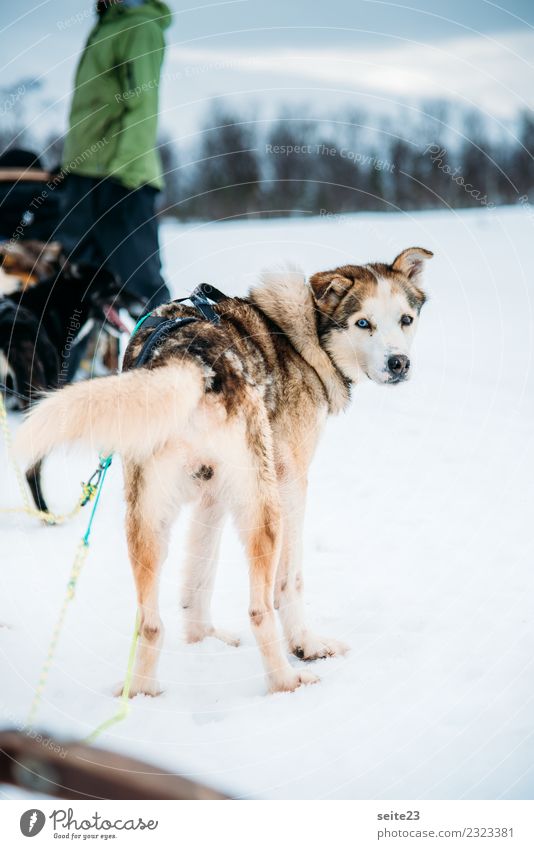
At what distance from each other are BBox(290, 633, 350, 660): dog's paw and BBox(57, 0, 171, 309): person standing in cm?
232

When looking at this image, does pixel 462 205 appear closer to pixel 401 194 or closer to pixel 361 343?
pixel 401 194

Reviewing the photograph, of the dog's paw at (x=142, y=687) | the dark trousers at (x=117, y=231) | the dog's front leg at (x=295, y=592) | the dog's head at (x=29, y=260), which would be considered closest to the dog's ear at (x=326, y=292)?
the dog's front leg at (x=295, y=592)

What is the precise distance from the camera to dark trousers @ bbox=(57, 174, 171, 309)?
4.06 meters

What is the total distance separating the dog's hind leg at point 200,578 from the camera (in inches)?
104

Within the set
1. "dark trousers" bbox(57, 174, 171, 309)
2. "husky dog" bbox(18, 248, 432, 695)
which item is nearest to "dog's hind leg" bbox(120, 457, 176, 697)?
"husky dog" bbox(18, 248, 432, 695)

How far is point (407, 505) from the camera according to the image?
3.63 m

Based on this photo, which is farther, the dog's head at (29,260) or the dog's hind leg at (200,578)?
the dog's head at (29,260)

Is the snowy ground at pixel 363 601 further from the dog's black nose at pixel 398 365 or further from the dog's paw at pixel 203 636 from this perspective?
the dog's black nose at pixel 398 365

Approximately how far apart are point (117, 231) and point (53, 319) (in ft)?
2.20

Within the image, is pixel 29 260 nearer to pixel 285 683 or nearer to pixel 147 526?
pixel 147 526

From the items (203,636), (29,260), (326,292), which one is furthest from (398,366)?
(29,260)

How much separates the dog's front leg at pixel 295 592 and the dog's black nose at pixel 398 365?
19.5 inches

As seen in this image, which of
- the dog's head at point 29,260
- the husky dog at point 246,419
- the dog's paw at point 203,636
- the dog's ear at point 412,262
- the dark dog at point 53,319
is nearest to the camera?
the husky dog at point 246,419

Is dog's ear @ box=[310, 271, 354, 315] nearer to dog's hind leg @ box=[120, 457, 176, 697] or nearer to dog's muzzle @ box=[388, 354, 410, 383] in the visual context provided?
dog's muzzle @ box=[388, 354, 410, 383]
